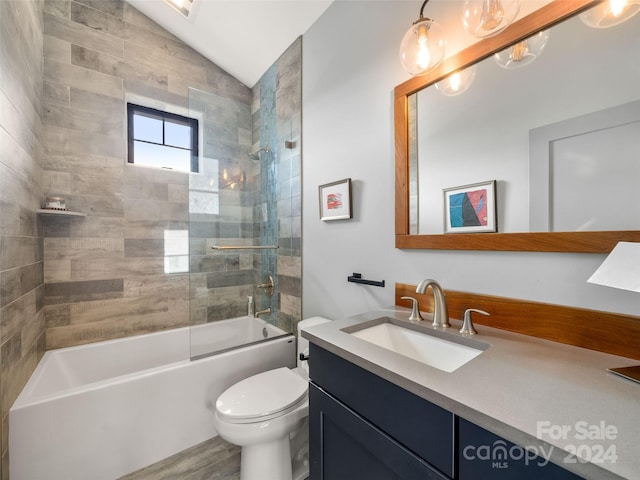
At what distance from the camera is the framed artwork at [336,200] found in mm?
1624

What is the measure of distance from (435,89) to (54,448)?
2520 millimetres

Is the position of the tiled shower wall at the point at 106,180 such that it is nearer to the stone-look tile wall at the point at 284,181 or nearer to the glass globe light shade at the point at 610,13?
the stone-look tile wall at the point at 284,181

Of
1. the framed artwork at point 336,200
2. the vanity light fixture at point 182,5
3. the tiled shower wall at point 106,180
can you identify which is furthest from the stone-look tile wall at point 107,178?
the framed artwork at point 336,200

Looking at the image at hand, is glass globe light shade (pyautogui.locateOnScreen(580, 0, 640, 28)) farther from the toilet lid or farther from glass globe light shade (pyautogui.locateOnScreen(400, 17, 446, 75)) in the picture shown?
the toilet lid

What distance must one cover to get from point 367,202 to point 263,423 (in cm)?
123

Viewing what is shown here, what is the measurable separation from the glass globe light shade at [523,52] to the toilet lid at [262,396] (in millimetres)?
1707

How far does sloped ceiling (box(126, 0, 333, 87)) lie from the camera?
187 cm

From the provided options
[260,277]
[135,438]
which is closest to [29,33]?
[260,277]

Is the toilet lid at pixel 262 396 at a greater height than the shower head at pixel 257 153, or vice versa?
the shower head at pixel 257 153

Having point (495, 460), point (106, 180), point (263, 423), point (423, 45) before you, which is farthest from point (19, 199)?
point (495, 460)

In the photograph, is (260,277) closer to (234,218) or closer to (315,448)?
(234,218)

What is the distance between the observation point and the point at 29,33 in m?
1.59

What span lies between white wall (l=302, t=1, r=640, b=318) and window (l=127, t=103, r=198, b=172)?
3.91 ft

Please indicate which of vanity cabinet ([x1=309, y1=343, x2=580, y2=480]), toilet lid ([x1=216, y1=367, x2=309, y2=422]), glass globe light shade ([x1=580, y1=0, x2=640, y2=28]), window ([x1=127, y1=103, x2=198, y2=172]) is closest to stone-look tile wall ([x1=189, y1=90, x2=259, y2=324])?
window ([x1=127, y1=103, x2=198, y2=172])
